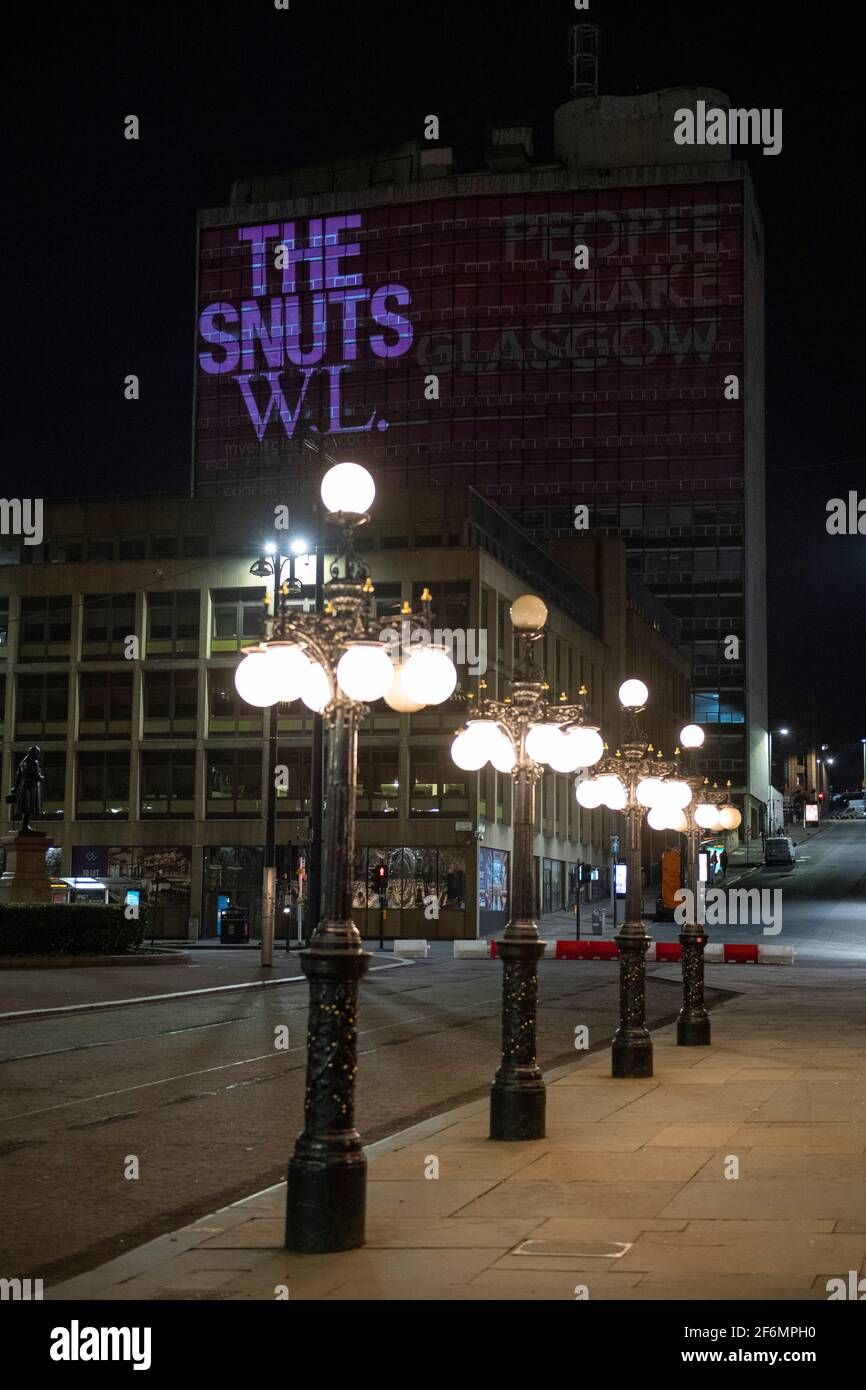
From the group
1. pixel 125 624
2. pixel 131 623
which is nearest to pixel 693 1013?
pixel 131 623

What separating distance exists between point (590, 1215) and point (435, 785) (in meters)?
52.9

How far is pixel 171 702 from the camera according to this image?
215 feet

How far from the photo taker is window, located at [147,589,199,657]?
6538cm

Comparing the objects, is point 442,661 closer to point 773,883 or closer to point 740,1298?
point 740,1298

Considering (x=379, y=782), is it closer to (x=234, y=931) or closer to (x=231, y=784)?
(x=231, y=784)

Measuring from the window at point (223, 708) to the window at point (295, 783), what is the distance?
7.23ft

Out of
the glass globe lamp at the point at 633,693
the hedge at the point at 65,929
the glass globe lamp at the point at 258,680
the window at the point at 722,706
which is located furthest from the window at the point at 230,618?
the window at the point at 722,706

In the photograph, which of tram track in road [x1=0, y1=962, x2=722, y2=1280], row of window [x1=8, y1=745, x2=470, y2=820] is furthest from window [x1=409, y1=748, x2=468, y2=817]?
tram track in road [x1=0, y1=962, x2=722, y2=1280]

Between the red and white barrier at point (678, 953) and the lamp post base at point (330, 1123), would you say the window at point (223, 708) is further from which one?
the lamp post base at point (330, 1123)

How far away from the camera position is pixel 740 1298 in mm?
6891

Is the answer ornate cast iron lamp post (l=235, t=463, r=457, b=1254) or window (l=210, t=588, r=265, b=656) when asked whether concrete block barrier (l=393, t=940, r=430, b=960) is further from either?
ornate cast iron lamp post (l=235, t=463, r=457, b=1254)

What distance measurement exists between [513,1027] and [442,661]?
441 centimetres

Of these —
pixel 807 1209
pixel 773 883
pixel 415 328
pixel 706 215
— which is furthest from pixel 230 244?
pixel 807 1209

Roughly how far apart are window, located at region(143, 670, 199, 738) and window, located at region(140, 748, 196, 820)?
33.7 inches
